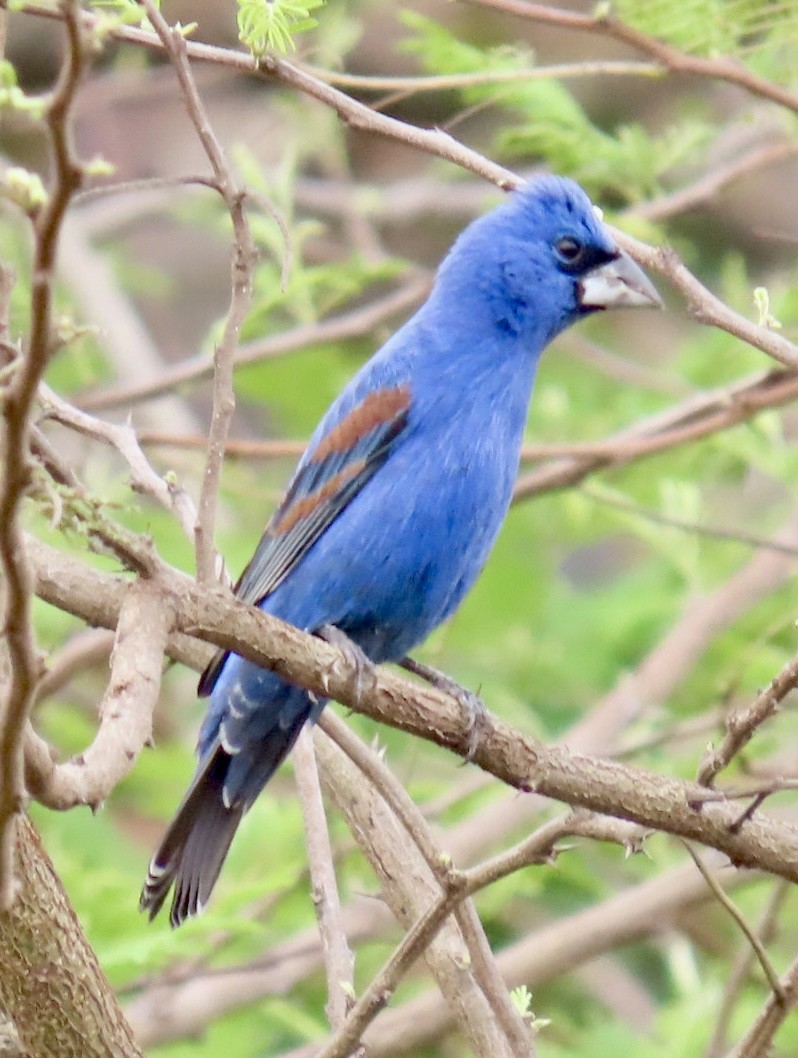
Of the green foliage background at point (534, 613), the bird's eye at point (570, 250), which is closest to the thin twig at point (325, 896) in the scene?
the green foliage background at point (534, 613)

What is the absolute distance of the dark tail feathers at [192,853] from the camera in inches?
146

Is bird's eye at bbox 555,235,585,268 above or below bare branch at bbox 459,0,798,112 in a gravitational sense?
below

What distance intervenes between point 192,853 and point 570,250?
1687 millimetres

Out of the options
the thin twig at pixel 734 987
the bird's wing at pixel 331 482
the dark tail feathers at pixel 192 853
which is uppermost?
the bird's wing at pixel 331 482

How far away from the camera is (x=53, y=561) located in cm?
264

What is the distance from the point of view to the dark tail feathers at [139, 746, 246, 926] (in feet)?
12.1

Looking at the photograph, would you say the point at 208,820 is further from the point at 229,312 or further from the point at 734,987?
the point at 229,312

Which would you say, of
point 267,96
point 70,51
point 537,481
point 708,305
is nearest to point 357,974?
point 537,481

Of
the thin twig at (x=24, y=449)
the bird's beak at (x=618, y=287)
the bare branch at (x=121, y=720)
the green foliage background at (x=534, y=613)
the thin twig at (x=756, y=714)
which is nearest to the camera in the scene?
the thin twig at (x=24, y=449)

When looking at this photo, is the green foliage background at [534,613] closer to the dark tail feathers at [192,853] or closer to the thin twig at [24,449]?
the dark tail feathers at [192,853]

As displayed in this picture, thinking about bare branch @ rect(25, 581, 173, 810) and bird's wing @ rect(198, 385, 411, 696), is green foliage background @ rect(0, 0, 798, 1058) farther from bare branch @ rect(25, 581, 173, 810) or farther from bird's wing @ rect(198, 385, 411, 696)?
bare branch @ rect(25, 581, 173, 810)

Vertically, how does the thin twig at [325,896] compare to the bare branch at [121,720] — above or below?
below

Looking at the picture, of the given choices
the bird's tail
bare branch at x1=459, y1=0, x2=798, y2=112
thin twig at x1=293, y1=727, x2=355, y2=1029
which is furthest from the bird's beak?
thin twig at x1=293, y1=727, x2=355, y2=1029

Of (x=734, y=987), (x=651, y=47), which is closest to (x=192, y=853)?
(x=734, y=987)
